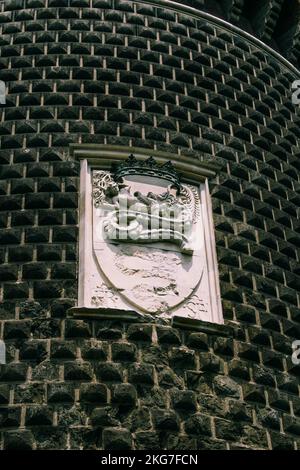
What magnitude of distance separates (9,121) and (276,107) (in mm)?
3649

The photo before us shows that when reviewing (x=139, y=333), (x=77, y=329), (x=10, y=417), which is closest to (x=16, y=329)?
(x=77, y=329)

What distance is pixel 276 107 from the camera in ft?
49.1

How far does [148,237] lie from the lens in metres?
12.0

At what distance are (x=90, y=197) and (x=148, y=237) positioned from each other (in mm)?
741

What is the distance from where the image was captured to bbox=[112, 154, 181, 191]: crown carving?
1252cm

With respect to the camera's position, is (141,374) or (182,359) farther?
(182,359)

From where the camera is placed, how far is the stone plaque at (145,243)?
1154 cm

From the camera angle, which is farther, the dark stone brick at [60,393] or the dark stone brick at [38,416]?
the dark stone brick at [60,393]

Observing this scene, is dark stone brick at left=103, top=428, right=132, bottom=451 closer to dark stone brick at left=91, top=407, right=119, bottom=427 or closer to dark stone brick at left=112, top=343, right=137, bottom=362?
dark stone brick at left=91, top=407, right=119, bottom=427

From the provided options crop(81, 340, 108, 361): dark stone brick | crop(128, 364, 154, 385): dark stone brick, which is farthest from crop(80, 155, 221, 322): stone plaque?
crop(128, 364, 154, 385): dark stone brick

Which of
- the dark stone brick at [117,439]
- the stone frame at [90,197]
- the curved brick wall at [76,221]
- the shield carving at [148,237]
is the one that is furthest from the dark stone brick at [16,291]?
the dark stone brick at [117,439]

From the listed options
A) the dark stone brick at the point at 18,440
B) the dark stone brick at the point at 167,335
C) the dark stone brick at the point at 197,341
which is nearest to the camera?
the dark stone brick at the point at 18,440

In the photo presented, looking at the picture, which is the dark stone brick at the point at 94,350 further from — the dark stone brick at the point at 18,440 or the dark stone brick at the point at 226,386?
the dark stone brick at the point at 226,386

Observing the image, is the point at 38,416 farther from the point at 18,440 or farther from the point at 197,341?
the point at 197,341
